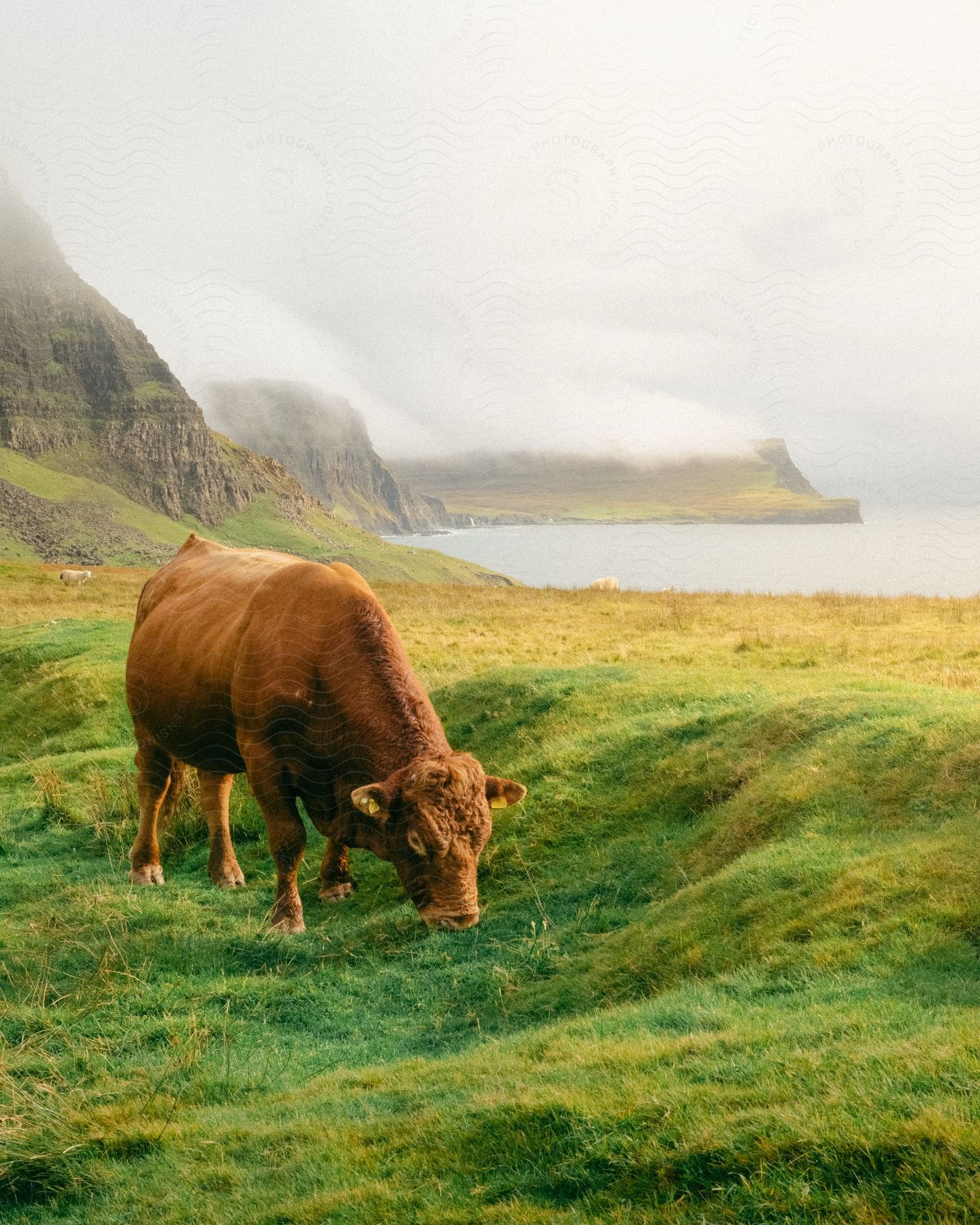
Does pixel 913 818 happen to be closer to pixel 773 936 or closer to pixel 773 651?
pixel 773 936

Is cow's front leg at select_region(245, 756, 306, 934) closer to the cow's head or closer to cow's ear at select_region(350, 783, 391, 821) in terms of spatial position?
the cow's head

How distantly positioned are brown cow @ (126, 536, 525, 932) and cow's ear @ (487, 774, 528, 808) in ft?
0.05

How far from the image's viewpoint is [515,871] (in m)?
10.6

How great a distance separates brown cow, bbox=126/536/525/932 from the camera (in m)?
8.37

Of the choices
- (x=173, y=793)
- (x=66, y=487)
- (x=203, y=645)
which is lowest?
(x=173, y=793)

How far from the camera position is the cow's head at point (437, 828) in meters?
8.23

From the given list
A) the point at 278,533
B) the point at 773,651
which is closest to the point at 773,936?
the point at 773,651

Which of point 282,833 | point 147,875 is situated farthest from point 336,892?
point 147,875

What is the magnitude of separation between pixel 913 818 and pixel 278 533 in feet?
632

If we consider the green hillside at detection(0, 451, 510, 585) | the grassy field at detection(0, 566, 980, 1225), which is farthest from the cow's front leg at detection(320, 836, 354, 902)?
the green hillside at detection(0, 451, 510, 585)

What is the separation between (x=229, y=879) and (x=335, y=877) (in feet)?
4.80

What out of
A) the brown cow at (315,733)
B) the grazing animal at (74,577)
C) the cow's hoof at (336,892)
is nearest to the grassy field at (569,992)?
the cow's hoof at (336,892)

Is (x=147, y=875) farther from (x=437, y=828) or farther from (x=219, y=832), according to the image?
(x=437, y=828)

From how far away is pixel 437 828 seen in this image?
26.8 feet
